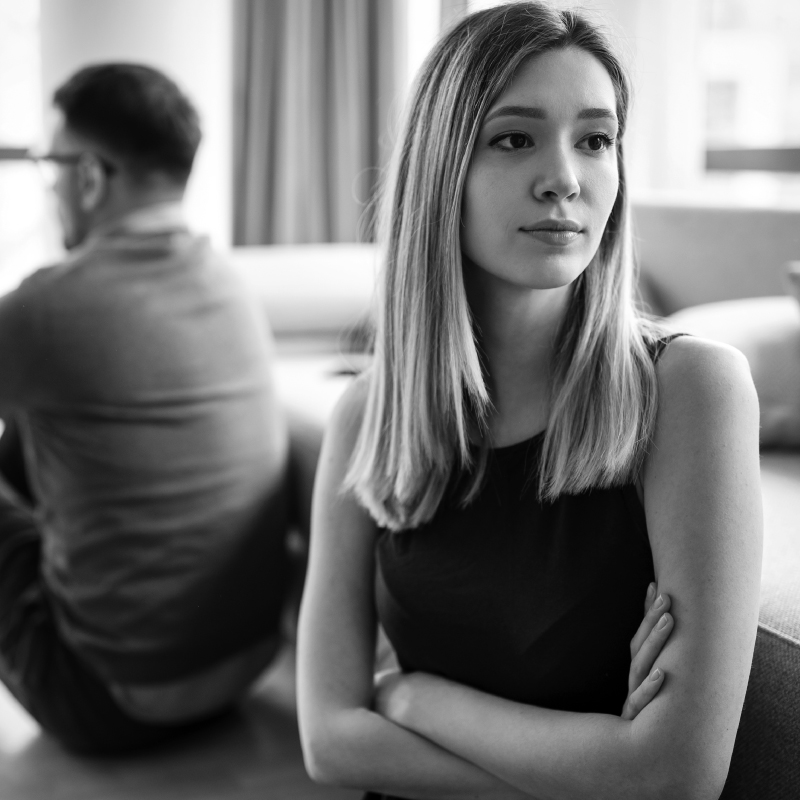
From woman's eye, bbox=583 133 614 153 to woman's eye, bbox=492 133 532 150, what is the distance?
0.06 m

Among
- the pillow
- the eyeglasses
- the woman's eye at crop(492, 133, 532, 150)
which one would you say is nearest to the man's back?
the eyeglasses

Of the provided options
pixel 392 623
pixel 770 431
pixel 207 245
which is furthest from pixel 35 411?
pixel 770 431

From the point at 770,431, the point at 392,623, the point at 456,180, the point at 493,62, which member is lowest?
the point at 392,623

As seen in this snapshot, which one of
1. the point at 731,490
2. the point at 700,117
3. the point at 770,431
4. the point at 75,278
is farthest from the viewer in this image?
the point at 700,117

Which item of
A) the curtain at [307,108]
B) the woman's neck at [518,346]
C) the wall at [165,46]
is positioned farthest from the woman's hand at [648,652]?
the curtain at [307,108]

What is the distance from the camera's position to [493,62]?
3.17ft

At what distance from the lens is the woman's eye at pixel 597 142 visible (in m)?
0.99

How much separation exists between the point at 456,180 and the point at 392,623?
18.3 inches

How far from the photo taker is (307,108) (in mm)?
3867

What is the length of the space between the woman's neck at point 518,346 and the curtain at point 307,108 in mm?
2741

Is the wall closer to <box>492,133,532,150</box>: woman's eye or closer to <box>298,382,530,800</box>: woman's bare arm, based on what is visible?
<box>298,382,530,800</box>: woman's bare arm

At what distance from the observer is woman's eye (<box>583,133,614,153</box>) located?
38.9 inches

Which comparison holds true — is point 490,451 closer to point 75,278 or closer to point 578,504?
point 578,504

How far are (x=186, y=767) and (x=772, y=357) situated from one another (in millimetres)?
1201
